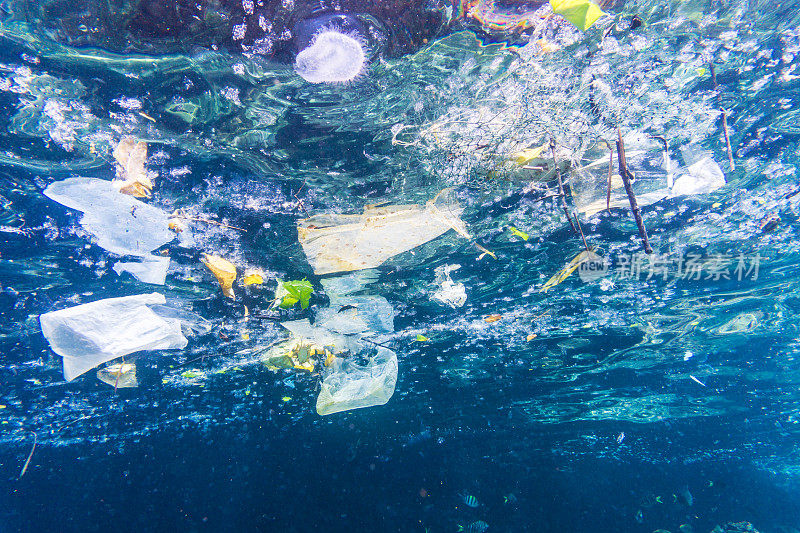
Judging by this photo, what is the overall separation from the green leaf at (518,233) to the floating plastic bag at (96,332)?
7.45m

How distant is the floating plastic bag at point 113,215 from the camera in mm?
5070

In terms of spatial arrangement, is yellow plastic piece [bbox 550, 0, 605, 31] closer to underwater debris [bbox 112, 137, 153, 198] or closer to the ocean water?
the ocean water

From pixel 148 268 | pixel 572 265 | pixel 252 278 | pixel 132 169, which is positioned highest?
pixel 132 169

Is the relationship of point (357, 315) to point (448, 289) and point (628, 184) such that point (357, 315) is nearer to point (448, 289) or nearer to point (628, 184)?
point (448, 289)

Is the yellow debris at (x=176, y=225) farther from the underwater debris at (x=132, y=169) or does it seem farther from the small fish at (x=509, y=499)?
the small fish at (x=509, y=499)

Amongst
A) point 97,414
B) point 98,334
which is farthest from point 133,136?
point 97,414

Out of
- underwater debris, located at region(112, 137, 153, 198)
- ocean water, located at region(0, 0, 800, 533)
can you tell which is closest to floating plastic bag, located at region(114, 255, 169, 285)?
ocean water, located at region(0, 0, 800, 533)

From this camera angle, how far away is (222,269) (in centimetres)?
721

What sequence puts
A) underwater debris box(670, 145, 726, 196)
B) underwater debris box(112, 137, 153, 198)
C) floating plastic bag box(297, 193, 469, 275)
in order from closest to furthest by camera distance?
underwater debris box(112, 137, 153, 198)
underwater debris box(670, 145, 726, 196)
floating plastic bag box(297, 193, 469, 275)

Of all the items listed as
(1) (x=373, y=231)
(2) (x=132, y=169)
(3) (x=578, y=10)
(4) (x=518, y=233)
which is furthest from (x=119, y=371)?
(3) (x=578, y=10)

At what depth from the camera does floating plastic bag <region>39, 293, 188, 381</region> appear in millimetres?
5078

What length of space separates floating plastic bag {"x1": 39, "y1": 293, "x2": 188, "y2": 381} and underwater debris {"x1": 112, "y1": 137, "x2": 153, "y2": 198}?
69.4 inches

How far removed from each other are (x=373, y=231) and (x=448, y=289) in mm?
3646

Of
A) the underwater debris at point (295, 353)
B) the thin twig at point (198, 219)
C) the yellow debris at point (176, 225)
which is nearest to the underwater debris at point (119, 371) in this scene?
the underwater debris at point (295, 353)
